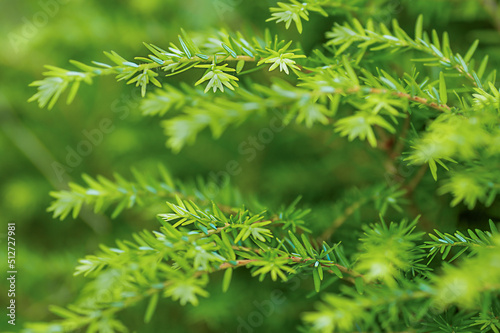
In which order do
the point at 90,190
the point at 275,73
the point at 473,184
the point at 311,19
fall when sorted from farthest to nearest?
the point at 275,73, the point at 311,19, the point at 90,190, the point at 473,184

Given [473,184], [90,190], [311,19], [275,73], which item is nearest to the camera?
[473,184]

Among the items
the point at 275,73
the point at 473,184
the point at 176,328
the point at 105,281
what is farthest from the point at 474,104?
the point at 176,328

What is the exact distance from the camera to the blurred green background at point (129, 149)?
2.02 feet

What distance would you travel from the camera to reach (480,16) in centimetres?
61

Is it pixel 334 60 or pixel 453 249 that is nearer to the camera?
pixel 334 60

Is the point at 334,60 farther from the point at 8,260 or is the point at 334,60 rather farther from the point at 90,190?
the point at 8,260

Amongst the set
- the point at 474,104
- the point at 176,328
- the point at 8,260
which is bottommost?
the point at 176,328

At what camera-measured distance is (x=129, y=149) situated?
2.60ft

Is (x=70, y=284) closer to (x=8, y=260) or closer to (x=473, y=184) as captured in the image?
(x=8, y=260)

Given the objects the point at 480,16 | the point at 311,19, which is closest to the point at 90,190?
the point at 311,19

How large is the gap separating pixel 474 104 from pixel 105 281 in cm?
33

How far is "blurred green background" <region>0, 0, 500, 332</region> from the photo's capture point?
0.62m

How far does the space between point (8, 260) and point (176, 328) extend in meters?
0.29

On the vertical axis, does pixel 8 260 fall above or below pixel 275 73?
below
